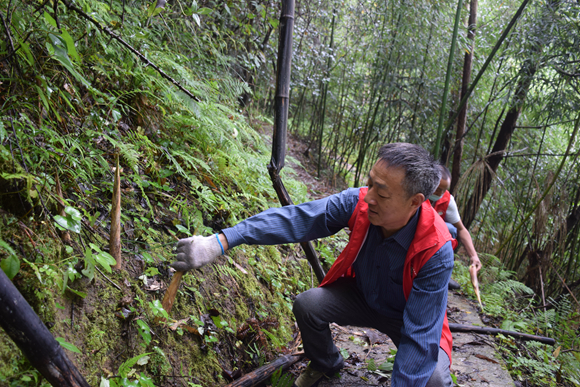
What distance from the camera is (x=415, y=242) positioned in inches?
78.7

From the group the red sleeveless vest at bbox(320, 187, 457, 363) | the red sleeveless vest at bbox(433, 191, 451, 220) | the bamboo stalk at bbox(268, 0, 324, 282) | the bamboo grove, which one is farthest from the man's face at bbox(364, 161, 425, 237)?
the bamboo grove

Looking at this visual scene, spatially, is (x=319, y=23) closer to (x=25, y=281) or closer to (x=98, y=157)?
(x=98, y=157)

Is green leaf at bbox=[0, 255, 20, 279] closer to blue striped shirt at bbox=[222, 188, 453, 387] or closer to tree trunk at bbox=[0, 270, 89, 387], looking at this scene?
tree trunk at bbox=[0, 270, 89, 387]

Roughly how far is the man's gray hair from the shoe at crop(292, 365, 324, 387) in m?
1.35

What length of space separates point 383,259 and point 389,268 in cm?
6

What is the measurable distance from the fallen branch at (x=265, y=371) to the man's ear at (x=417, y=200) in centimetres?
129

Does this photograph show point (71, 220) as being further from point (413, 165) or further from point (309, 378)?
point (309, 378)

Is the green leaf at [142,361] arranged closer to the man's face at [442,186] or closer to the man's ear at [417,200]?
the man's ear at [417,200]

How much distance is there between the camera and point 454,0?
680cm

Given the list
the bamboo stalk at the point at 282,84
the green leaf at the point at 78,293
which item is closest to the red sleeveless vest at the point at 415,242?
the bamboo stalk at the point at 282,84

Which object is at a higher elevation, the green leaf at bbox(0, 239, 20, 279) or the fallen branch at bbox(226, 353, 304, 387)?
the green leaf at bbox(0, 239, 20, 279)

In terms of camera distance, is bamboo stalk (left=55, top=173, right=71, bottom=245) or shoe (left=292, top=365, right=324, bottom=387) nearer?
bamboo stalk (left=55, top=173, right=71, bottom=245)

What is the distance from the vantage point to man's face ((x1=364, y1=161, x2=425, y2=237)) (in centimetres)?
194

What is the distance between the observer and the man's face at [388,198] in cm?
194
